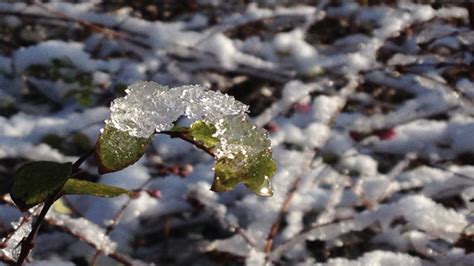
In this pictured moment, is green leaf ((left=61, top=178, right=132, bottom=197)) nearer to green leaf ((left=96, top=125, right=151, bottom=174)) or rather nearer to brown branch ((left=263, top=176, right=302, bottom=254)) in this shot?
green leaf ((left=96, top=125, right=151, bottom=174))

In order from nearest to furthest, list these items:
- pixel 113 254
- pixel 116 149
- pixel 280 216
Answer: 1. pixel 116 149
2. pixel 113 254
3. pixel 280 216

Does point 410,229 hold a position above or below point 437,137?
above

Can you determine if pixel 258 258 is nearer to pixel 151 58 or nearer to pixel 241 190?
pixel 241 190

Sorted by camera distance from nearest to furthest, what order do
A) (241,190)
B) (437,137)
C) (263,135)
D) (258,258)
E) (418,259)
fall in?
(263,135)
(418,259)
(258,258)
(241,190)
(437,137)

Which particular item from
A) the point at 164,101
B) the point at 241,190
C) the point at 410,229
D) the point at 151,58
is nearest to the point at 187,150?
the point at 241,190

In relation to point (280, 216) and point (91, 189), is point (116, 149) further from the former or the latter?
point (280, 216)

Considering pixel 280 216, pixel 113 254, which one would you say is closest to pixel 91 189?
pixel 113 254

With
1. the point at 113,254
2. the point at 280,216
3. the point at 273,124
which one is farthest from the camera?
the point at 273,124
